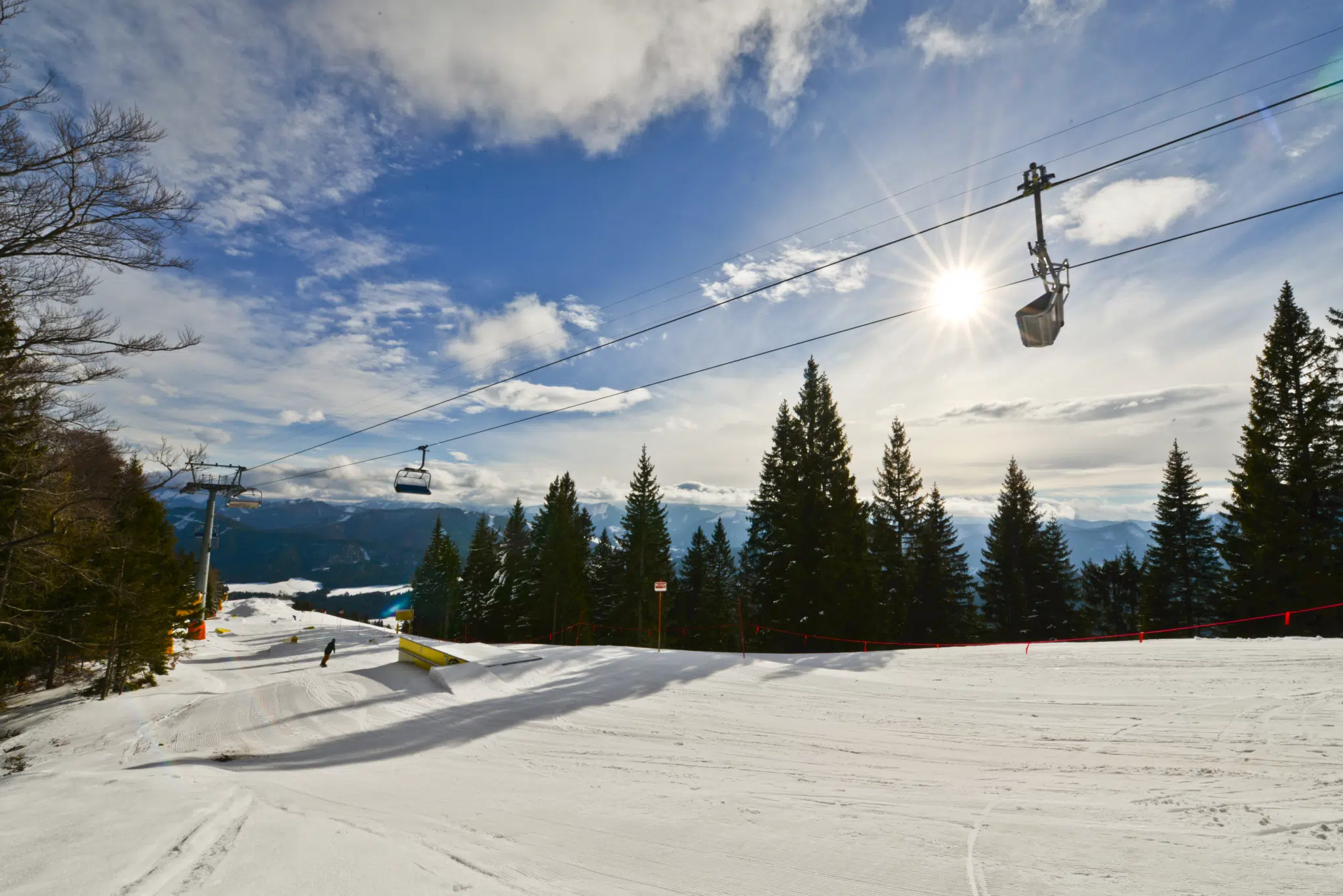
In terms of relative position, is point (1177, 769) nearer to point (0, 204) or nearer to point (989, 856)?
point (989, 856)

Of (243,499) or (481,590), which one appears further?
(481,590)

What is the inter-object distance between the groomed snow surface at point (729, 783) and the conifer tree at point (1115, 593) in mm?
42886

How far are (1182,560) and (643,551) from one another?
33.4m

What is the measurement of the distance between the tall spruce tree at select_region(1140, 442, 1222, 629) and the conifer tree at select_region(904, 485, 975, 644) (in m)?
10.1

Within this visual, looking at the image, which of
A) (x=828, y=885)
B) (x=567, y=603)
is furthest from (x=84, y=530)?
(x=567, y=603)

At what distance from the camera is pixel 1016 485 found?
135ft

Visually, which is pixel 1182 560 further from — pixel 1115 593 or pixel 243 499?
pixel 243 499

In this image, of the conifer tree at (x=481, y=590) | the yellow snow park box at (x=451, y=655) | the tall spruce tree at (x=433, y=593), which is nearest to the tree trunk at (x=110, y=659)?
the yellow snow park box at (x=451, y=655)

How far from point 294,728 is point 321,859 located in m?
10.1

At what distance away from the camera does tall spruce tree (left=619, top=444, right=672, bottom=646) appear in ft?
135

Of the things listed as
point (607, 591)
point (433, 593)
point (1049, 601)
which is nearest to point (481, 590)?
point (433, 593)

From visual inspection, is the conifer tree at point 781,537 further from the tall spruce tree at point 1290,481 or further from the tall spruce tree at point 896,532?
the tall spruce tree at point 1290,481

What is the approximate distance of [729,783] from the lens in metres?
8.05

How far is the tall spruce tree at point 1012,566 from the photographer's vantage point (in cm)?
3834
